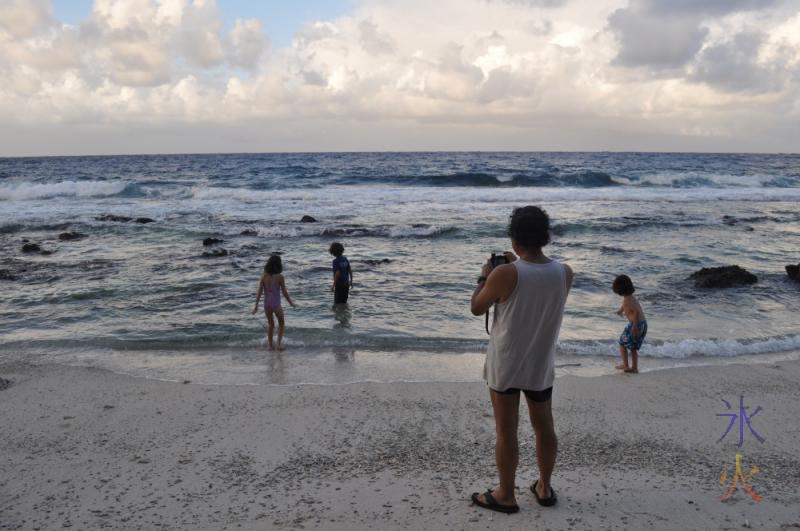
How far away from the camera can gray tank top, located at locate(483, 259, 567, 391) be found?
3164 millimetres

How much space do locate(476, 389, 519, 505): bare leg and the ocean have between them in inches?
114

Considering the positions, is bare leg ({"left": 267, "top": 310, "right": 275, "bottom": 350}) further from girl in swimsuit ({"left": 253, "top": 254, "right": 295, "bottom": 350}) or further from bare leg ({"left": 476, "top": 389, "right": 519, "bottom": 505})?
bare leg ({"left": 476, "top": 389, "right": 519, "bottom": 505})

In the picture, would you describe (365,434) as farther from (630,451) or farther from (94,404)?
(94,404)

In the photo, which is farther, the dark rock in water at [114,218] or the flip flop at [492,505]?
the dark rock in water at [114,218]

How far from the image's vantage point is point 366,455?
14.6ft

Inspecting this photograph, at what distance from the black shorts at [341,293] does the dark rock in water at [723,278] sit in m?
6.87

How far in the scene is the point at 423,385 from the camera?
19.7 feet

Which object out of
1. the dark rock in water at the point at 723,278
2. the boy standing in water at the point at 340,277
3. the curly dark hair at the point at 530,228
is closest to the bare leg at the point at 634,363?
the curly dark hair at the point at 530,228

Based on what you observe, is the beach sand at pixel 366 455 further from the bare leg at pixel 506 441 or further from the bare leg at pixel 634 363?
the bare leg at pixel 634 363

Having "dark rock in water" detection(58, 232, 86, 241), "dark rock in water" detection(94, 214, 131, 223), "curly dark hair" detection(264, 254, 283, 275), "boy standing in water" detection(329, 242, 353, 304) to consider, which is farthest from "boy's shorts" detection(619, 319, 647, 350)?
"dark rock in water" detection(94, 214, 131, 223)

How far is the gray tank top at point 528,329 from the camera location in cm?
316

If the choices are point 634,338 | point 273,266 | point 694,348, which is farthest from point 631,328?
point 273,266

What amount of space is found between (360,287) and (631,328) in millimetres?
6086

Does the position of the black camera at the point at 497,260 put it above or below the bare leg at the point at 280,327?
above
